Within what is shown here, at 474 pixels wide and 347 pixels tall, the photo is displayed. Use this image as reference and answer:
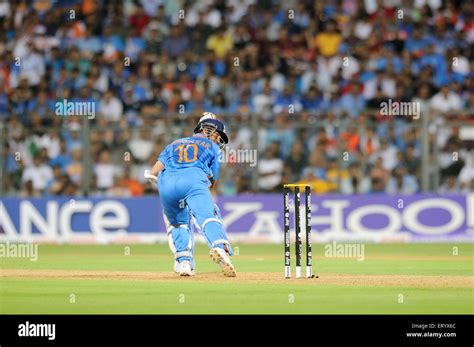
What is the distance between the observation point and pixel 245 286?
16.0 meters

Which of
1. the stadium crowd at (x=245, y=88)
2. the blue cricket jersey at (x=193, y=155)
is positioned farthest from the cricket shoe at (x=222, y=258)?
the stadium crowd at (x=245, y=88)

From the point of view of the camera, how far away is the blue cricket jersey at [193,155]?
16.8 meters

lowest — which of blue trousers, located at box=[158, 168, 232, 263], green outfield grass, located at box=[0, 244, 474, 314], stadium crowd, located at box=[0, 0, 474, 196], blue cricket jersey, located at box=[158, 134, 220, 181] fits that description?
green outfield grass, located at box=[0, 244, 474, 314]

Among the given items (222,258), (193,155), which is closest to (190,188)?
(193,155)

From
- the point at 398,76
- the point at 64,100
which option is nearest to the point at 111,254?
the point at 64,100

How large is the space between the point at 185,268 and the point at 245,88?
1209cm

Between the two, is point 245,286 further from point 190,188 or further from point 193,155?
point 193,155

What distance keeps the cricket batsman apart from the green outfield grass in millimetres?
469

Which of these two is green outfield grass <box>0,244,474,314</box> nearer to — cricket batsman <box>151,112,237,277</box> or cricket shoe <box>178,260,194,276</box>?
cricket shoe <box>178,260,194,276</box>

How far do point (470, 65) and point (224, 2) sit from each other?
635cm

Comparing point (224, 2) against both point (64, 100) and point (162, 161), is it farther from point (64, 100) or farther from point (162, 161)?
point (162, 161)

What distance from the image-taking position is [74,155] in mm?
27094

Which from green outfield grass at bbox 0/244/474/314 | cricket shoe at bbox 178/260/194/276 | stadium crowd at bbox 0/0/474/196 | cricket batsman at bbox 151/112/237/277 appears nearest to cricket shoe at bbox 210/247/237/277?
cricket batsman at bbox 151/112/237/277

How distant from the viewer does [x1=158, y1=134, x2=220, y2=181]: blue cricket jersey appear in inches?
661
